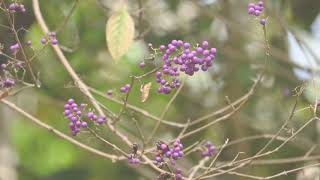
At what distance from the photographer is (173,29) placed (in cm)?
289

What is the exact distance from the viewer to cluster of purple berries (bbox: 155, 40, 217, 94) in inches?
52.2

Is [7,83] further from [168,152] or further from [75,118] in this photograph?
[168,152]

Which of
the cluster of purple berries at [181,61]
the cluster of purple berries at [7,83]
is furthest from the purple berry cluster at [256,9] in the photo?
the cluster of purple berries at [7,83]

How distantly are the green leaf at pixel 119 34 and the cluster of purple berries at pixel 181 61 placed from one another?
0.24m

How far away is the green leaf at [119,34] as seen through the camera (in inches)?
64.5

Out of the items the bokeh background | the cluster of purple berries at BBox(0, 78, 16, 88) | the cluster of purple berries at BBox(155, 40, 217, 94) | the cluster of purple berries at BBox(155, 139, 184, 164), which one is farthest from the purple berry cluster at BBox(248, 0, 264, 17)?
the bokeh background

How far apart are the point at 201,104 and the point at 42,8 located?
884 mm

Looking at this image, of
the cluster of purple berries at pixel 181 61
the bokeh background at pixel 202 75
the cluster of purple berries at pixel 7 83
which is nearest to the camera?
the cluster of purple berries at pixel 181 61

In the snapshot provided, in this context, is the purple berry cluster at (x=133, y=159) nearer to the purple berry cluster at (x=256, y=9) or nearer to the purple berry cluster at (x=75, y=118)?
the purple berry cluster at (x=75, y=118)

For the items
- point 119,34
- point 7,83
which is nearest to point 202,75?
point 119,34

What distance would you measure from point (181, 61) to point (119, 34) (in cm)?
37

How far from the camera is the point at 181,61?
1327 millimetres

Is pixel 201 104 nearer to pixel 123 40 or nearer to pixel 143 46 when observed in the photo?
pixel 143 46

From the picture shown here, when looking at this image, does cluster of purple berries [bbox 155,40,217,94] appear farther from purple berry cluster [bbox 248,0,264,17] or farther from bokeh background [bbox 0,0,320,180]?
bokeh background [bbox 0,0,320,180]
